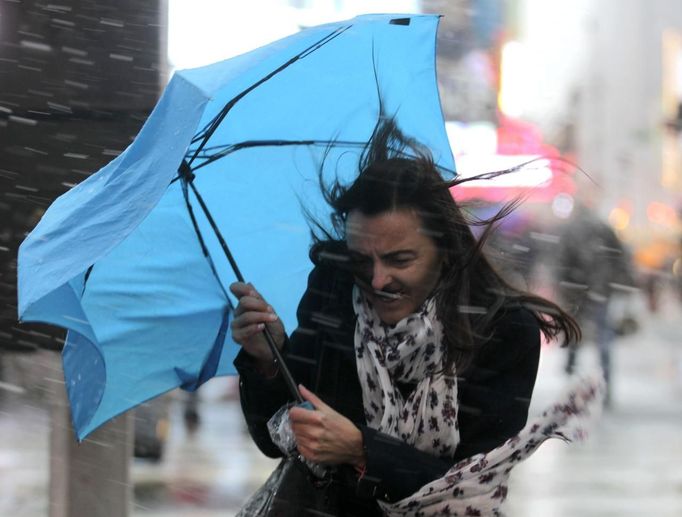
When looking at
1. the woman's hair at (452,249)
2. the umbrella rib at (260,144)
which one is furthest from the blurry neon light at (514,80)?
the woman's hair at (452,249)

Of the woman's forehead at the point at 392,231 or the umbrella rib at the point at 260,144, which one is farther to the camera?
the umbrella rib at the point at 260,144

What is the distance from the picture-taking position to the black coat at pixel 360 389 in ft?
7.46

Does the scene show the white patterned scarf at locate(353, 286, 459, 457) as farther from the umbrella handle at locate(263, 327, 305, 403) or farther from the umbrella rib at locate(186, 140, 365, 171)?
the umbrella rib at locate(186, 140, 365, 171)

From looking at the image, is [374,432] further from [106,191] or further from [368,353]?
[106,191]

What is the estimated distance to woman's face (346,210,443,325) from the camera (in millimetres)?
2471

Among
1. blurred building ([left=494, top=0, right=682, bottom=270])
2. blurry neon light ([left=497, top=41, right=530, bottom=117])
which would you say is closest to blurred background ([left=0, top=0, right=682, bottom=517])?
blurry neon light ([left=497, top=41, right=530, bottom=117])

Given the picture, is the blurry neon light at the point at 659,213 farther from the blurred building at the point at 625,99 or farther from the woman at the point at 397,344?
the woman at the point at 397,344

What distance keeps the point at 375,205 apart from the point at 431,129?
2.50 ft

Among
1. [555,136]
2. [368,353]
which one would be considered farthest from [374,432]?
[555,136]

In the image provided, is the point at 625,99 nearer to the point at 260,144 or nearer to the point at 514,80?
the point at 514,80

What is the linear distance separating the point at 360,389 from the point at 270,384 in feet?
0.75

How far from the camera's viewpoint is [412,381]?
7.89 ft

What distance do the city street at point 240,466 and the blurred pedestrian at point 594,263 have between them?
776 mm

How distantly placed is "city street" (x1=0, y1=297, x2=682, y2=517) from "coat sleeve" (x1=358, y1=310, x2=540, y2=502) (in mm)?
1756
